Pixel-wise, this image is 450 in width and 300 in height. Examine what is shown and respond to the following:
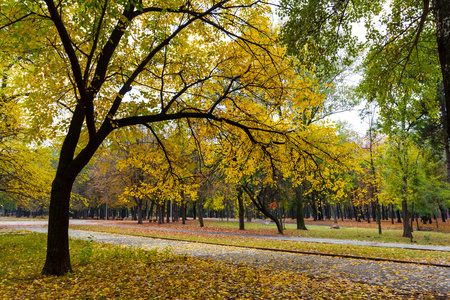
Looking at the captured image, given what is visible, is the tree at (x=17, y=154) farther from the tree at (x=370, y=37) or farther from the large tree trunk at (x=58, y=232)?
the tree at (x=370, y=37)

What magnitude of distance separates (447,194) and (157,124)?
33063 millimetres

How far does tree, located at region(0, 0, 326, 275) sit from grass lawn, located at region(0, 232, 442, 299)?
3.15ft

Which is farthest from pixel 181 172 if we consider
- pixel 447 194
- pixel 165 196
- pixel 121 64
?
pixel 447 194

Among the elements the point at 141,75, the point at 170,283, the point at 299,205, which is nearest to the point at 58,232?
the point at 170,283

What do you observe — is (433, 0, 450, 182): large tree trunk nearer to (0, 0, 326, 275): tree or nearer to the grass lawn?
(0, 0, 326, 275): tree

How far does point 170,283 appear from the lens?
254 inches

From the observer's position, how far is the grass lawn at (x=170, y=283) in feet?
18.5

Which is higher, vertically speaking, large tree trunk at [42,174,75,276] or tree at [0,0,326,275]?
tree at [0,0,326,275]

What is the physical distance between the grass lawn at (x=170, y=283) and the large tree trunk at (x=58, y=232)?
1.02ft

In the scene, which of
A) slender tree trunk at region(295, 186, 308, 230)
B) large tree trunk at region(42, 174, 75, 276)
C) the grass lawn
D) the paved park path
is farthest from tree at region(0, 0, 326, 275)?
slender tree trunk at region(295, 186, 308, 230)

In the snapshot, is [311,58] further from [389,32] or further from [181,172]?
[181,172]

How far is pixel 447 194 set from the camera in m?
28.9

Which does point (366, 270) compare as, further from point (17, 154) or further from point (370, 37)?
point (17, 154)

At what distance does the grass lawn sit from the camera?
563 cm
